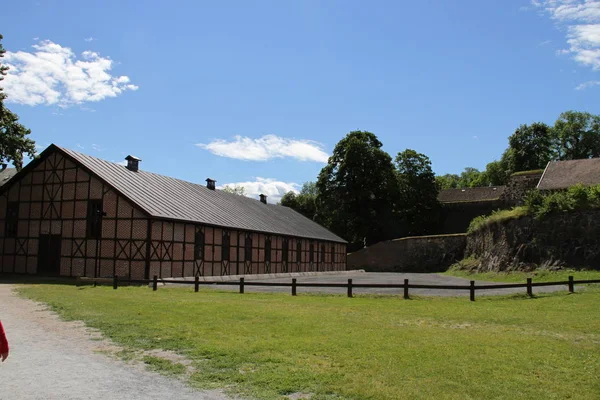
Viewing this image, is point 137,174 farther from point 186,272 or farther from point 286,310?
point 286,310

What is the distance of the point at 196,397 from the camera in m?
5.92

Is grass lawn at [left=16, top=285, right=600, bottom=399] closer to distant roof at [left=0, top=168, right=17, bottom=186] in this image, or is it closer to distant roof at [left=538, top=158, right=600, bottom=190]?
distant roof at [left=538, top=158, right=600, bottom=190]

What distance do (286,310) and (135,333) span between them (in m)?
4.63

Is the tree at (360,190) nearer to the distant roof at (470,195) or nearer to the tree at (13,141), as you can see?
the distant roof at (470,195)

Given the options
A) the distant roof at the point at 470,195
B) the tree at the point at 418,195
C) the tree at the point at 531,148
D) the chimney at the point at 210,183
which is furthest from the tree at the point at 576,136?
the chimney at the point at 210,183

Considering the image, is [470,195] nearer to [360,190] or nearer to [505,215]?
[360,190]

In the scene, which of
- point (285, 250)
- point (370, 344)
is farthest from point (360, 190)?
point (370, 344)

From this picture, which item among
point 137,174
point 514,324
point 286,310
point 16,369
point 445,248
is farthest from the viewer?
point 445,248

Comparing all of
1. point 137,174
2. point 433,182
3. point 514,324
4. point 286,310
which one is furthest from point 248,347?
point 433,182

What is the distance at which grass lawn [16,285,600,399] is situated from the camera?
20.7 feet

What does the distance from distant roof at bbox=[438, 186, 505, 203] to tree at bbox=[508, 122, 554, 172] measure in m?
5.27

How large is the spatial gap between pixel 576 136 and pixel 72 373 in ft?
250

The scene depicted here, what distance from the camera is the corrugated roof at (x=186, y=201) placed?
27.4 metres

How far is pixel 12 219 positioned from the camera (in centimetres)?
3044
